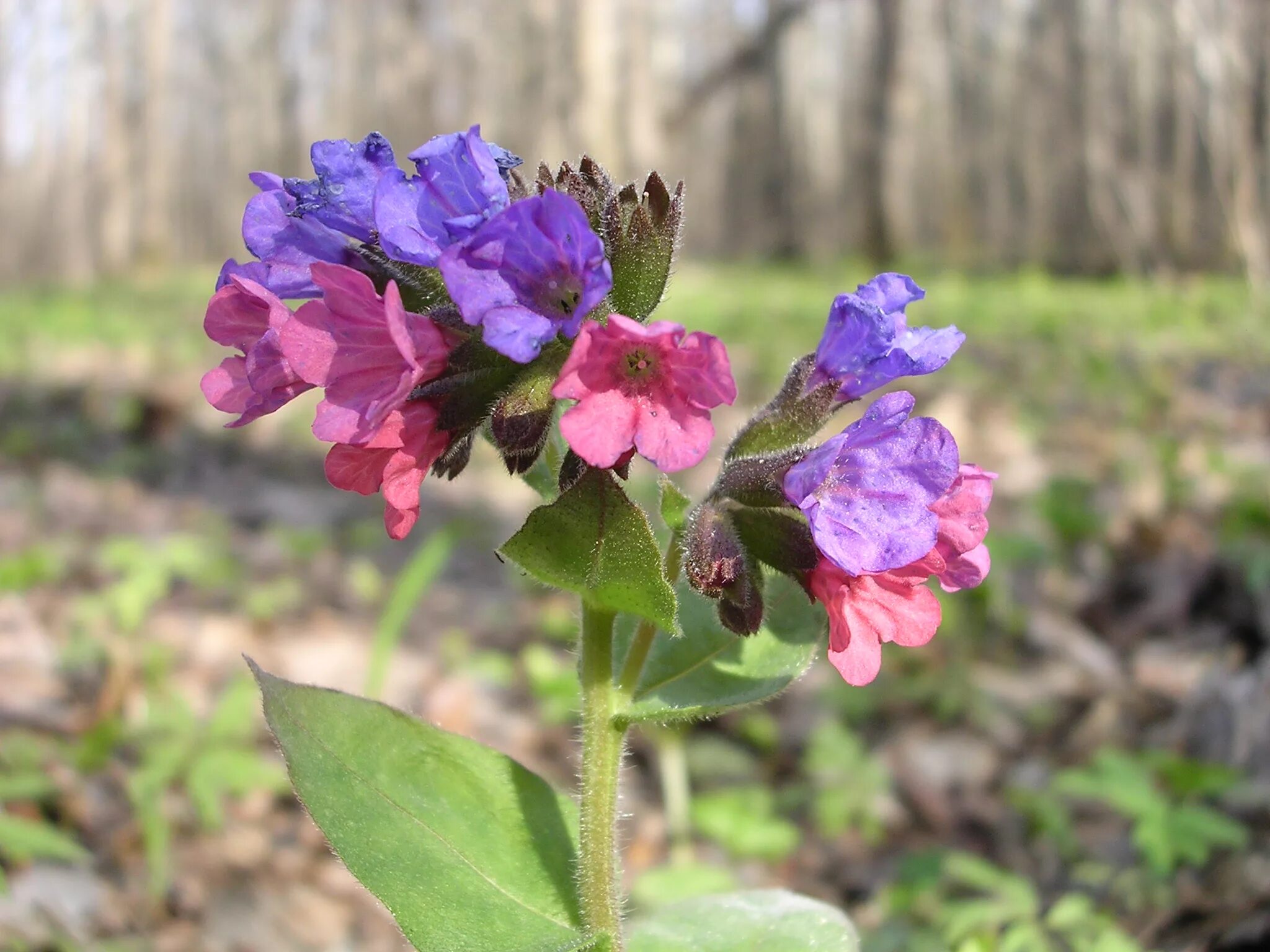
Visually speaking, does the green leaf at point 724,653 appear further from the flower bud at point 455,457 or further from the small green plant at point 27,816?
the small green plant at point 27,816

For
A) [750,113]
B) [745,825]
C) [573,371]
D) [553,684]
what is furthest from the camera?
[750,113]

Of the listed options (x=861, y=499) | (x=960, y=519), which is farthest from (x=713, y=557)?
(x=960, y=519)

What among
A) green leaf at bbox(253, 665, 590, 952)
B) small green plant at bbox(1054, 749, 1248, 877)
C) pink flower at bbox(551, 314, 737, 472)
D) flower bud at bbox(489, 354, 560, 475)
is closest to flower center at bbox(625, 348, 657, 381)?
pink flower at bbox(551, 314, 737, 472)

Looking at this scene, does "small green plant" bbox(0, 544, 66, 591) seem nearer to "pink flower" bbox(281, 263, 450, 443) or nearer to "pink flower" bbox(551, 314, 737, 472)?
"pink flower" bbox(281, 263, 450, 443)

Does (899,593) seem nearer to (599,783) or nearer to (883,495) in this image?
(883,495)

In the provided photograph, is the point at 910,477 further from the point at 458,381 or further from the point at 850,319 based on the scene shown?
the point at 458,381

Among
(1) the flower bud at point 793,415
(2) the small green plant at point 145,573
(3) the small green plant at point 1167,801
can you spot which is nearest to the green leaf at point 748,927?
(1) the flower bud at point 793,415

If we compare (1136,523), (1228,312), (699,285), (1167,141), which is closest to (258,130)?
(699,285)
